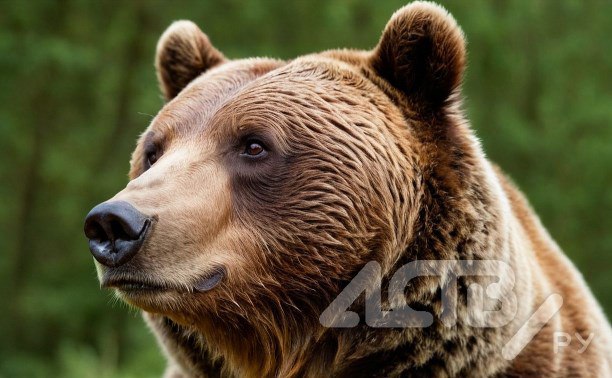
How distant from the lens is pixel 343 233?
12.4 ft

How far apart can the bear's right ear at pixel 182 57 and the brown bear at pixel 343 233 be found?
0.79 m

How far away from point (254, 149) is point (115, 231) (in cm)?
78

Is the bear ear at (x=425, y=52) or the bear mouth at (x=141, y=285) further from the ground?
the bear ear at (x=425, y=52)

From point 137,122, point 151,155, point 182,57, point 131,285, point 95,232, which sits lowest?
point 137,122

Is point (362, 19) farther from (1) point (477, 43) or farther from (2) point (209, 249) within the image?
(2) point (209, 249)

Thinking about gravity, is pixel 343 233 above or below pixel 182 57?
below

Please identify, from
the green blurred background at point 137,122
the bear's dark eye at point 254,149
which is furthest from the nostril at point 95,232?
the green blurred background at point 137,122

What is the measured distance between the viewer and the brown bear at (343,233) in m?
3.73

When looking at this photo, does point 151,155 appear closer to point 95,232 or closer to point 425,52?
point 95,232

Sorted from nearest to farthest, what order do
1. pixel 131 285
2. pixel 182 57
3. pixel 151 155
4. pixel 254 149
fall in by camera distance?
pixel 131 285 → pixel 254 149 → pixel 151 155 → pixel 182 57

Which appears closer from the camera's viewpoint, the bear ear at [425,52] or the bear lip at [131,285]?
the bear lip at [131,285]

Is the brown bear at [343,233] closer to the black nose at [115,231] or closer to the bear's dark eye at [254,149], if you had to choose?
the bear's dark eye at [254,149]

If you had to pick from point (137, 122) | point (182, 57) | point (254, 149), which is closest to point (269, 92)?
point (254, 149)

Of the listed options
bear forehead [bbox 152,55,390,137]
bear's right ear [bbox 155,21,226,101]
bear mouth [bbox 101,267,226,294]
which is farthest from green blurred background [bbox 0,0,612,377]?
bear mouth [bbox 101,267,226,294]
